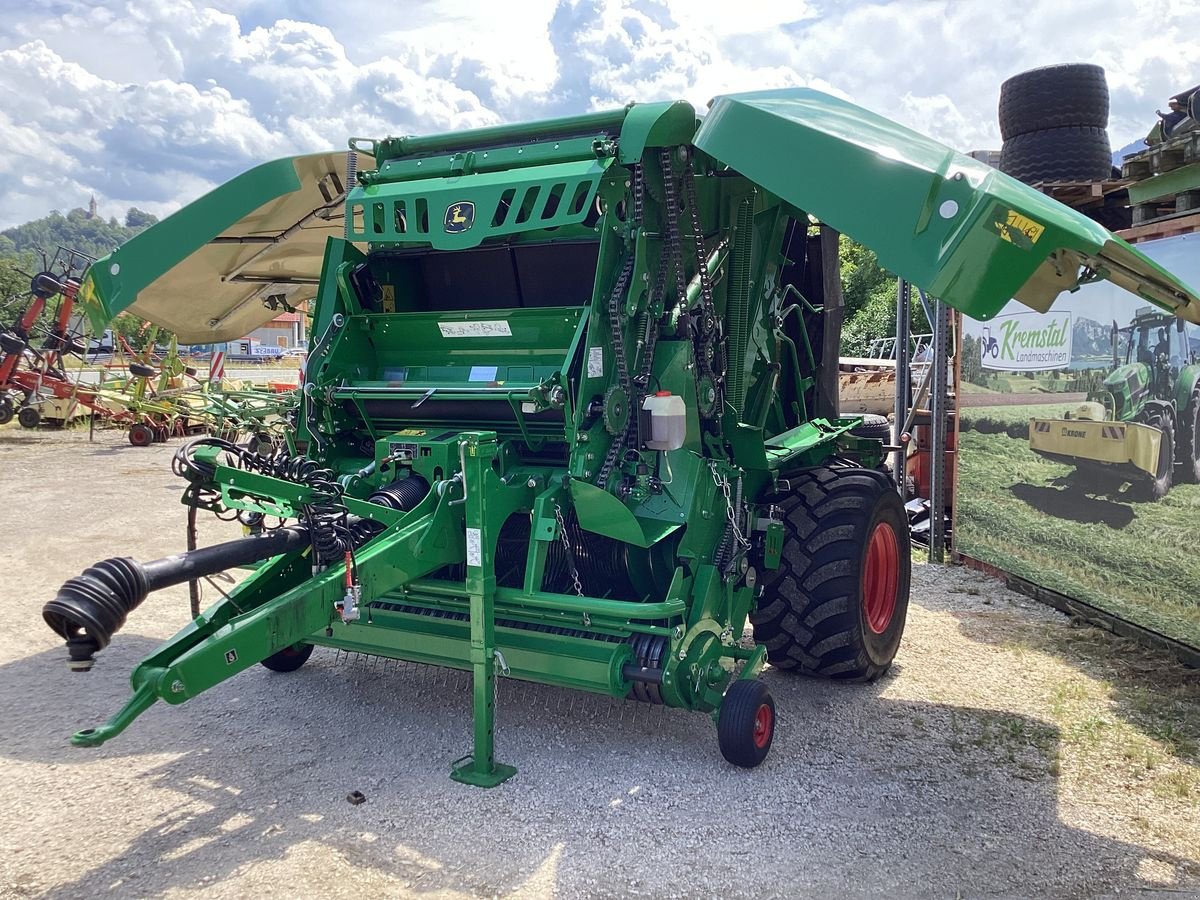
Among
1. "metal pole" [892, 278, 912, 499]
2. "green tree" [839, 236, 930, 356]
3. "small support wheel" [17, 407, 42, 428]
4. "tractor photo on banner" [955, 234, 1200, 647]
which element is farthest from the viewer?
"green tree" [839, 236, 930, 356]

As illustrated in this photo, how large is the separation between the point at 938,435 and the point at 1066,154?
2361mm

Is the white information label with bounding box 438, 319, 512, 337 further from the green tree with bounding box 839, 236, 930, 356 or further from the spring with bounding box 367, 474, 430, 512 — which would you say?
the green tree with bounding box 839, 236, 930, 356

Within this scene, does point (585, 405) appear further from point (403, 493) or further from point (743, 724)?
point (743, 724)

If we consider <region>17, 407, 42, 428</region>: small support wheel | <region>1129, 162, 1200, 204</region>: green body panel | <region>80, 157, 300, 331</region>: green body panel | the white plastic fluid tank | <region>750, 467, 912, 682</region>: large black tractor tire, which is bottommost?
<region>750, 467, 912, 682</region>: large black tractor tire

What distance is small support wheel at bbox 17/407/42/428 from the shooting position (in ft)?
56.4

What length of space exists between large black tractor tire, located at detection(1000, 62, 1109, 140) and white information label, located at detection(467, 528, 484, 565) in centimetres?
Result: 548

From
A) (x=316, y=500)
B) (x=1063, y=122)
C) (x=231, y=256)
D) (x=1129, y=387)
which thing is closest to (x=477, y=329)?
(x=316, y=500)

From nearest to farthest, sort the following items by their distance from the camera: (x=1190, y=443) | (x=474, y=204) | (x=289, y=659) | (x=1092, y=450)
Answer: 1. (x=474, y=204)
2. (x=289, y=659)
3. (x=1190, y=443)
4. (x=1092, y=450)

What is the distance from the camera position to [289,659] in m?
5.36

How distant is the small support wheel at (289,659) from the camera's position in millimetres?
5299

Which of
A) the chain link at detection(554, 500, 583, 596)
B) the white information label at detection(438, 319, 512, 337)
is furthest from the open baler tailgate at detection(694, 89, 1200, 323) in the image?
the chain link at detection(554, 500, 583, 596)

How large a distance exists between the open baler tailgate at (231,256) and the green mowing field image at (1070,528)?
5050 millimetres

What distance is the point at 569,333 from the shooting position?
182 inches

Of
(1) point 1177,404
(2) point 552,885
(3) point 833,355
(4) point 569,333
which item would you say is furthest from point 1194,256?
(2) point 552,885
